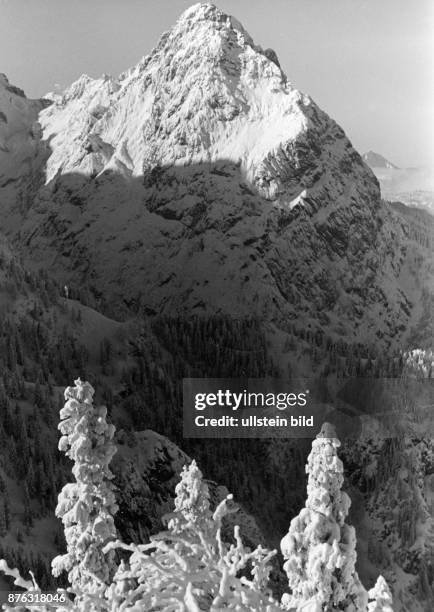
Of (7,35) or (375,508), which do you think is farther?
(375,508)

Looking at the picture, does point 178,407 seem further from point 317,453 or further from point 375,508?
point 317,453

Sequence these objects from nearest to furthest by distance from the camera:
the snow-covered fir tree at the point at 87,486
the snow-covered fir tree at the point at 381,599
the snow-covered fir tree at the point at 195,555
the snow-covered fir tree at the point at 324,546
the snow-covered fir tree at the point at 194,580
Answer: the snow-covered fir tree at the point at 194,580
the snow-covered fir tree at the point at 195,555
the snow-covered fir tree at the point at 381,599
the snow-covered fir tree at the point at 324,546
the snow-covered fir tree at the point at 87,486

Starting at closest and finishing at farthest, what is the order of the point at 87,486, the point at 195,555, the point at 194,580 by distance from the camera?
the point at 194,580, the point at 195,555, the point at 87,486

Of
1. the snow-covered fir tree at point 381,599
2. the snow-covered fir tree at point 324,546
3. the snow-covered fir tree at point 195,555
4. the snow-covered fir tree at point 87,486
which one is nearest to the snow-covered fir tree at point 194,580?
the snow-covered fir tree at point 195,555

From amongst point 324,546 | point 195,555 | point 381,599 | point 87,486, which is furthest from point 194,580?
point 87,486

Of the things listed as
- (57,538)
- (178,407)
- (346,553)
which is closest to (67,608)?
(346,553)

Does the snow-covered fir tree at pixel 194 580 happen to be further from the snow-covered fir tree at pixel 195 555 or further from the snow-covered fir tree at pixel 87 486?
the snow-covered fir tree at pixel 87 486

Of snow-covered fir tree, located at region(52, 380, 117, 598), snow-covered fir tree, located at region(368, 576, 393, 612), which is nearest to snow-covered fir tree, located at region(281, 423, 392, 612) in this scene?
snow-covered fir tree, located at region(368, 576, 393, 612)

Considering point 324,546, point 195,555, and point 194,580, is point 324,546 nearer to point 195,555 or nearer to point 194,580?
point 195,555
